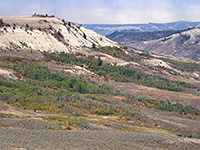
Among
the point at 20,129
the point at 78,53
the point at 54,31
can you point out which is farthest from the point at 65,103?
the point at 54,31

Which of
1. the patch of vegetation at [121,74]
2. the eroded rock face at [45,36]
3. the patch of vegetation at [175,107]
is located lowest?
the patch of vegetation at [175,107]

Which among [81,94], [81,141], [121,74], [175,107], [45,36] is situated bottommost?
[175,107]

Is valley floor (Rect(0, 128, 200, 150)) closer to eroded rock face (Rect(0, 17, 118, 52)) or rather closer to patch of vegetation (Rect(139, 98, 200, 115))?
patch of vegetation (Rect(139, 98, 200, 115))

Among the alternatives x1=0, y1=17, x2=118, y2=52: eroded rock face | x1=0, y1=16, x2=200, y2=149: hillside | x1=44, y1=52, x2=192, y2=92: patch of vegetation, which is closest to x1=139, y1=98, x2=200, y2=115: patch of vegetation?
x1=0, y1=16, x2=200, y2=149: hillside

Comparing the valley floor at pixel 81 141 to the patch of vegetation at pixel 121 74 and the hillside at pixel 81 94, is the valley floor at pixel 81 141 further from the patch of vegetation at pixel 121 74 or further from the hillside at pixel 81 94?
the patch of vegetation at pixel 121 74

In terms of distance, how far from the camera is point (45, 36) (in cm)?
7731

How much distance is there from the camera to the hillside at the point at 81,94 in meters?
20.0

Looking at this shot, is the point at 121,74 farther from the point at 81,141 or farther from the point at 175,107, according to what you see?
the point at 81,141

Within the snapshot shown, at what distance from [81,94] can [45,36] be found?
41813 millimetres

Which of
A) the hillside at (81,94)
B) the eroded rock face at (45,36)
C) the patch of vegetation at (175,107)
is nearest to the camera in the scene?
the hillside at (81,94)

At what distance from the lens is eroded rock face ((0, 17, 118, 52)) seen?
66.2 m

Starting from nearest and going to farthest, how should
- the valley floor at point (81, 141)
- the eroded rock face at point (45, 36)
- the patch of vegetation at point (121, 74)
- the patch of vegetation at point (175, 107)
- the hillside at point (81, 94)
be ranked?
the valley floor at point (81, 141), the hillside at point (81, 94), the patch of vegetation at point (175, 107), the patch of vegetation at point (121, 74), the eroded rock face at point (45, 36)

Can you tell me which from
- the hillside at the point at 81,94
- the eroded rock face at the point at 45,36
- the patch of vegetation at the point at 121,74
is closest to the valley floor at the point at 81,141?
the hillside at the point at 81,94

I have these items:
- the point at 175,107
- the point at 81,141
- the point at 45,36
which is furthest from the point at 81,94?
the point at 45,36
